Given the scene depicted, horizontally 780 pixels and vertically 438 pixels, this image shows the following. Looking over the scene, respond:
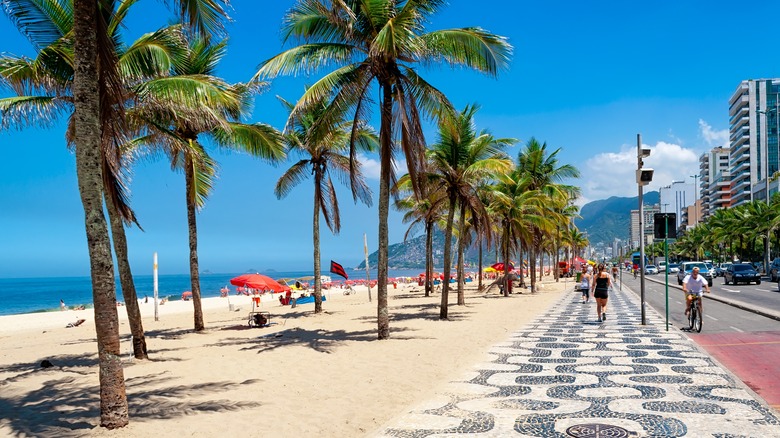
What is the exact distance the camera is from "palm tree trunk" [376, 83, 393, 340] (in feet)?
45.2

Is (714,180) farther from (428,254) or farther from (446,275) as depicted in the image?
(446,275)

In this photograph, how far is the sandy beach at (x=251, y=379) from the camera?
6508 mm

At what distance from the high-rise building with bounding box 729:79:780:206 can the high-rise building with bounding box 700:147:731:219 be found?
14.6 meters

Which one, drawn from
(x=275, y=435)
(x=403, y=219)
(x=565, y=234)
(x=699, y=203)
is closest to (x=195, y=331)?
(x=275, y=435)

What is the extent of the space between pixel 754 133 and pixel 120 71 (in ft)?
470

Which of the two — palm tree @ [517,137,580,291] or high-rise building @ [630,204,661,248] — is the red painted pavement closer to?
high-rise building @ [630,204,661,248]

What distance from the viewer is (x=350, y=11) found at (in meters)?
12.5

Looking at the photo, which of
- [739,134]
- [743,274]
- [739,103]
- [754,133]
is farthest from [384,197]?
[739,134]

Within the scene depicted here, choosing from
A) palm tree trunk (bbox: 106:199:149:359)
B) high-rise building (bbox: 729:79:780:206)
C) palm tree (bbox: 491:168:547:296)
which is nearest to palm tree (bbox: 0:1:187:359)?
palm tree trunk (bbox: 106:199:149:359)

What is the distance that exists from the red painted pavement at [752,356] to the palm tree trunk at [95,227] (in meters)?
7.42

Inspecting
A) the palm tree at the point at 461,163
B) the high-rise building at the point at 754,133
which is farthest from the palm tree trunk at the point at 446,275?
the high-rise building at the point at 754,133

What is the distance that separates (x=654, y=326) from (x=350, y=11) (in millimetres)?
11062

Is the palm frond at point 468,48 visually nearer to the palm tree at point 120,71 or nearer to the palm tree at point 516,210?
the palm tree at point 120,71

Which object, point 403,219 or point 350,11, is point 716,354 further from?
point 403,219
